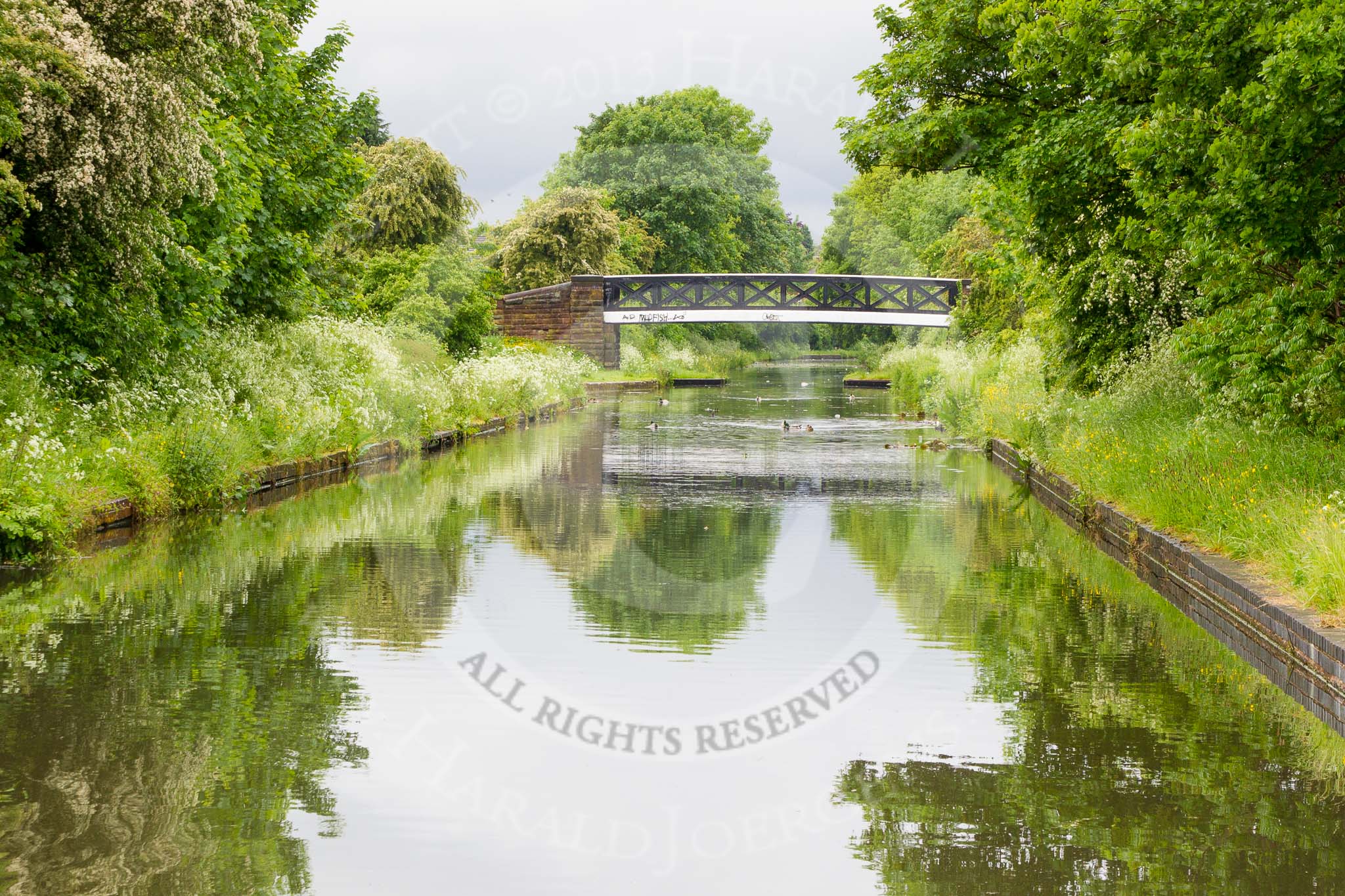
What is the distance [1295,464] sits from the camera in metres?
12.9

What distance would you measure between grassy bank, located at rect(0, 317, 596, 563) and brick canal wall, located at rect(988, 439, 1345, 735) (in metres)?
9.88

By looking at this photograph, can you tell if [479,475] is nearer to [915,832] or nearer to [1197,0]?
[1197,0]

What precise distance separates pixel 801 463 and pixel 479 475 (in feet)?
20.5

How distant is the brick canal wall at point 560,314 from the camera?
217 feet

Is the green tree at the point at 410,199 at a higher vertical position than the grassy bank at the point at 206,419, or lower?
higher

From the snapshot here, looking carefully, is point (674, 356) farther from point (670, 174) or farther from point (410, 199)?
point (410, 199)

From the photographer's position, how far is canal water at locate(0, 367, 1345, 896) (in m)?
5.74

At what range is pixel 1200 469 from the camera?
14008 mm

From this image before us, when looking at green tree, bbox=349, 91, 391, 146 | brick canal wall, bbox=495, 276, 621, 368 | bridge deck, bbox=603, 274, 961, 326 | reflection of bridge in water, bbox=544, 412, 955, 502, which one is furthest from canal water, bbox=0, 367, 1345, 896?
bridge deck, bbox=603, 274, 961, 326

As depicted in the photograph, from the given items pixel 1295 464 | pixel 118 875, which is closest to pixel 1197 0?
pixel 1295 464

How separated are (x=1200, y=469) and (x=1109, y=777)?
786 centimetres

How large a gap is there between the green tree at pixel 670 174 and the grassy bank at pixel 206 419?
49.7 meters

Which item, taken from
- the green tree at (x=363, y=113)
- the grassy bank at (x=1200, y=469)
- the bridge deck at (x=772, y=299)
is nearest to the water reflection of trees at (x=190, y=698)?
the grassy bank at (x=1200, y=469)

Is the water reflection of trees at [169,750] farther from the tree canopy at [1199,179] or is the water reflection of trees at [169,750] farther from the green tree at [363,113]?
the green tree at [363,113]
